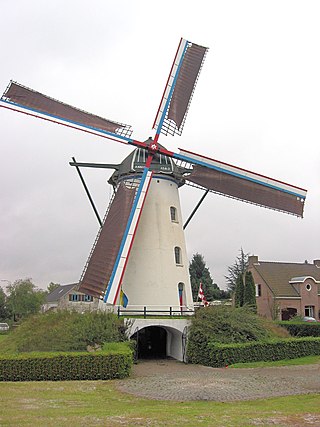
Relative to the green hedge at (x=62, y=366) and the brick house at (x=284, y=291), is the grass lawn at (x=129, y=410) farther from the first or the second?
the brick house at (x=284, y=291)

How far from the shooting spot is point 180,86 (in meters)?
26.5

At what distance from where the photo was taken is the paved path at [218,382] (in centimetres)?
1253

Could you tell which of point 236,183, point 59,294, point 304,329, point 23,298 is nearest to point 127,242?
point 236,183

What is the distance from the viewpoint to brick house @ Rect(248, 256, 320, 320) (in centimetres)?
4375

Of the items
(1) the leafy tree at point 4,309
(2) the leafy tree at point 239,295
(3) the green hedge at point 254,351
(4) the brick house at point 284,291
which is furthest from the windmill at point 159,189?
(1) the leafy tree at point 4,309

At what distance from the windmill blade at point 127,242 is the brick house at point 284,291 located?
76.4 ft

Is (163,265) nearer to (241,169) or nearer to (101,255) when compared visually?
(101,255)

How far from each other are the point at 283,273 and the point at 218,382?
111ft

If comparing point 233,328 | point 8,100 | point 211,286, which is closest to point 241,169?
point 233,328

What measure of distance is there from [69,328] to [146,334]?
733 cm

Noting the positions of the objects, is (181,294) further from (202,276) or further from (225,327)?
(202,276)

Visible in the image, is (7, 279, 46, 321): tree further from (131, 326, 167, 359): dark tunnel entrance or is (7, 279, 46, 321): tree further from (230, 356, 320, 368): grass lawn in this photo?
(230, 356, 320, 368): grass lawn

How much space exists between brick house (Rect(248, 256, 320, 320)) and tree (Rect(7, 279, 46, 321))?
28.1 meters

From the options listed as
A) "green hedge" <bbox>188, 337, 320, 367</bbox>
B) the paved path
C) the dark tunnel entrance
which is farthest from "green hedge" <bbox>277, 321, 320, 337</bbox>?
the paved path
